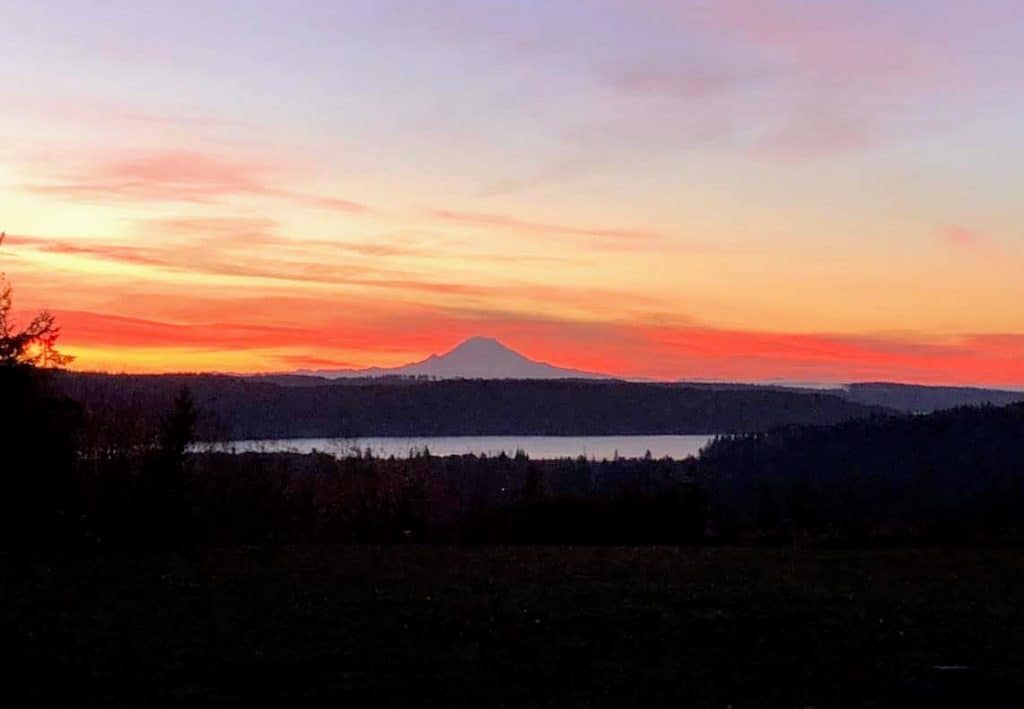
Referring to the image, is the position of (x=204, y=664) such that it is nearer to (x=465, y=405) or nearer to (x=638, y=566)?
(x=638, y=566)

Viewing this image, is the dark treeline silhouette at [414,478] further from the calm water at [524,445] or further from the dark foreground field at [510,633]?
the dark foreground field at [510,633]

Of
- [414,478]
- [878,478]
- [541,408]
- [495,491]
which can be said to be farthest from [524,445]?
[878,478]

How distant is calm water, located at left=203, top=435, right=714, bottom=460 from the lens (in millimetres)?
74312

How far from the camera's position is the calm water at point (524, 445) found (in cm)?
7431

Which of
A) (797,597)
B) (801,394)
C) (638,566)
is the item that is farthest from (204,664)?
(801,394)

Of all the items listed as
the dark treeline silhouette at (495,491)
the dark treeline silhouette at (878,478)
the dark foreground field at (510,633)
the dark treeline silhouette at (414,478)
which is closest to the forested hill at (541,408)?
the dark treeline silhouette at (414,478)

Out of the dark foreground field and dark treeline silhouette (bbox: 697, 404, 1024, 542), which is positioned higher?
dark treeline silhouette (bbox: 697, 404, 1024, 542)

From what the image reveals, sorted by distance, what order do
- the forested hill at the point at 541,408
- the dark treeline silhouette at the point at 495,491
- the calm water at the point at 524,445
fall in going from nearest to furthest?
1. the dark treeline silhouette at the point at 495,491
2. the calm water at the point at 524,445
3. the forested hill at the point at 541,408

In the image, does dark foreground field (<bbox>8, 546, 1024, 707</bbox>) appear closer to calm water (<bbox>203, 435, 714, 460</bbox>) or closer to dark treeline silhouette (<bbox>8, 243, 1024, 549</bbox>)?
dark treeline silhouette (<bbox>8, 243, 1024, 549</bbox>)

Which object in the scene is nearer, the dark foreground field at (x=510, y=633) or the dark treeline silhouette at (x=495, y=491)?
the dark foreground field at (x=510, y=633)

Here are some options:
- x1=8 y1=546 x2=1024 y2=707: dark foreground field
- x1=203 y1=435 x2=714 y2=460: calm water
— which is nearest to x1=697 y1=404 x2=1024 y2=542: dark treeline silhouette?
x1=203 y1=435 x2=714 y2=460: calm water

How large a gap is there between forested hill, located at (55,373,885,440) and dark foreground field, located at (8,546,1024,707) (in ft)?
206

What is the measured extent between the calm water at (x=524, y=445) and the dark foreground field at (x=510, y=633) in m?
44.1

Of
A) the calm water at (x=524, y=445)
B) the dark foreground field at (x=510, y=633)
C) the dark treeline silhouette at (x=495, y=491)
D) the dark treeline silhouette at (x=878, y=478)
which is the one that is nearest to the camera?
the dark foreground field at (x=510, y=633)
